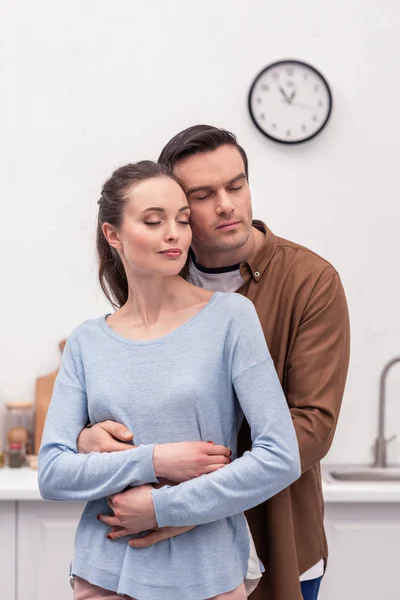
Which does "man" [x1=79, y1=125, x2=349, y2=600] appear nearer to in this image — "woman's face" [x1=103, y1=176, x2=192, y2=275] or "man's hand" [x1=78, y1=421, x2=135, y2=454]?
"woman's face" [x1=103, y1=176, x2=192, y2=275]

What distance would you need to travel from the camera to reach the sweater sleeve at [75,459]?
1.32 m

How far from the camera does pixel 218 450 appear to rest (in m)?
1.34

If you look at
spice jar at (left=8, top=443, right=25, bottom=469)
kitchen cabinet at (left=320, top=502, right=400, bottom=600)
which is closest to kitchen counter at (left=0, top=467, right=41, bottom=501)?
spice jar at (left=8, top=443, right=25, bottom=469)

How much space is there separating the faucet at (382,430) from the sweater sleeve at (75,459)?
1978 millimetres

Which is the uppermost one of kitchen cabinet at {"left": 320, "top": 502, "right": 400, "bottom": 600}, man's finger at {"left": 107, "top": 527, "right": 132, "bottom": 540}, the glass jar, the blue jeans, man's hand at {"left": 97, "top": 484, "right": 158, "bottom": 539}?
man's hand at {"left": 97, "top": 484, "right": 158, "bottom": 539}

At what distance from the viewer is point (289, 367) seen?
1570 millimetres

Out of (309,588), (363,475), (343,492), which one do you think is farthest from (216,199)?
(363,475)

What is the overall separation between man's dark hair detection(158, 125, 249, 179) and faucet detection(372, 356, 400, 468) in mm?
1787

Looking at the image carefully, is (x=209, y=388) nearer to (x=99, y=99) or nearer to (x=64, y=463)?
(x=64, y=463)

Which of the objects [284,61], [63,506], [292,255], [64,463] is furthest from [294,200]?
[64,463]

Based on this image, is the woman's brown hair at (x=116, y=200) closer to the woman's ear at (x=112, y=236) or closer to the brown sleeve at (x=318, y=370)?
the woman's ear at (x=112, y=236)

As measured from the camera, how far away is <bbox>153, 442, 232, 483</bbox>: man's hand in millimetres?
1308

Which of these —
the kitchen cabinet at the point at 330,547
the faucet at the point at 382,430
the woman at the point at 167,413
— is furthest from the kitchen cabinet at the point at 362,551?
the woman at the point at 167,413

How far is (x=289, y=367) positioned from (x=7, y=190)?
6.53 feet
